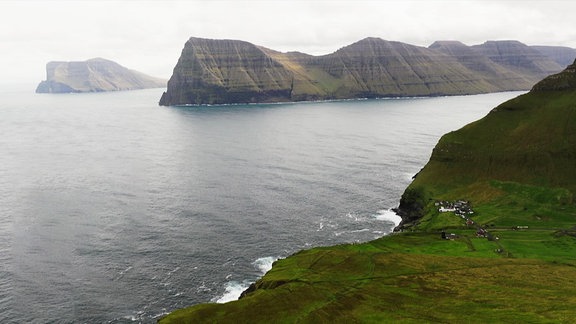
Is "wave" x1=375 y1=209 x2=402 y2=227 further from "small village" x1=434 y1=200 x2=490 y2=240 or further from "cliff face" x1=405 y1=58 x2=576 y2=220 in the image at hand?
"small village" x1=434 y1=200 x2=490 y2=240

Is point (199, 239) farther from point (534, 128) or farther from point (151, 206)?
point (534, 128)

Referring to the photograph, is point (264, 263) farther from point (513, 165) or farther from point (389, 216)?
point (513, 165)

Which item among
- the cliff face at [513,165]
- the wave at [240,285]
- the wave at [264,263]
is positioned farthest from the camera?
the cliff face at [513,165]

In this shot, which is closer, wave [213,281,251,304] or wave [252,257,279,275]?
wave [213,281,251,304]

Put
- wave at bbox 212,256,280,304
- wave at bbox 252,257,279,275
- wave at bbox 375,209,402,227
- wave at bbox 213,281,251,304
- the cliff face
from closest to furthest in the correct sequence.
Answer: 1. wave at bbox 213,281,251,304
2. wave at bbox 212,256,280,304
3. wave at bbox 252,257,279,275
4. wave at bbox 375,209,402,227
5. the cliff face

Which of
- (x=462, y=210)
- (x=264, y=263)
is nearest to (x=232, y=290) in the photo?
(x=264, y=263)

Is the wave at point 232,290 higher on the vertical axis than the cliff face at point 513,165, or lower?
lower

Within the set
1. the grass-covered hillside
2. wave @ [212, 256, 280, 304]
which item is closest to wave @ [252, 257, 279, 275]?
wave @ [212, 256, 280, 304]

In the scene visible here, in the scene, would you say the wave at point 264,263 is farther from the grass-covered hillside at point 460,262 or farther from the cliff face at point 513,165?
the cliff face at point 513,165

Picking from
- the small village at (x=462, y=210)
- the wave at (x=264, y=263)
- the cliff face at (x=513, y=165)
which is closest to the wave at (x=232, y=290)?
the wave at (x=264, y=263)

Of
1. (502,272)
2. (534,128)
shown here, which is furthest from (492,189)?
(502,272)
